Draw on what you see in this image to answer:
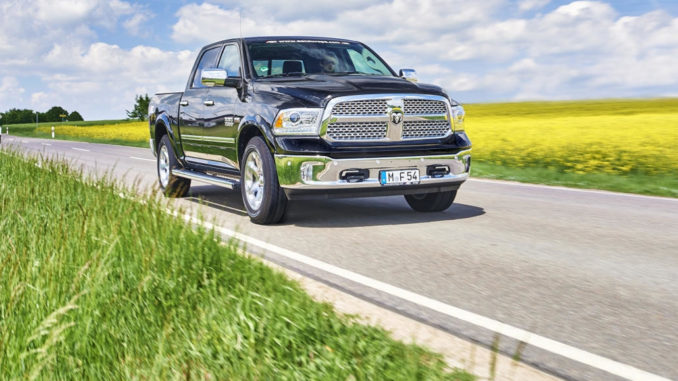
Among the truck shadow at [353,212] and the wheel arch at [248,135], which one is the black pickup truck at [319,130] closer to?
the wheel arch at [248,135]

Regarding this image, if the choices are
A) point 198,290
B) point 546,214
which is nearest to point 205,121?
point 546,214

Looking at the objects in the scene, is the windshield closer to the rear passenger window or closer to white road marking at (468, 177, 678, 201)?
the rear passenger window

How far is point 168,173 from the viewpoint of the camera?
35.4 feet

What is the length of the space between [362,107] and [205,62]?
11.0 ft

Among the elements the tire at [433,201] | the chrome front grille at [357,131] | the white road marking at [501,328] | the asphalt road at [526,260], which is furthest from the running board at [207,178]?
the white road marking at [501,328]

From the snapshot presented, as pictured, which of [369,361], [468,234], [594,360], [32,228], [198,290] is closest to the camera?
[369,361]

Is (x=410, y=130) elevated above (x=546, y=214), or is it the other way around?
(x=410, y=130)

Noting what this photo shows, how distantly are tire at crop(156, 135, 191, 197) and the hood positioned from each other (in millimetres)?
2832

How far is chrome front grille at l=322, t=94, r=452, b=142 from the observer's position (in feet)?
24.5

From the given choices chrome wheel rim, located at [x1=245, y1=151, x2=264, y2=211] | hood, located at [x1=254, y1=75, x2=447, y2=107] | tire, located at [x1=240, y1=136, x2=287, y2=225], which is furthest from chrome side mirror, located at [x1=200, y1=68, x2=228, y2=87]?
chrome wheel rim, located at [x1=245, y1=151, x2=264, y2=211]

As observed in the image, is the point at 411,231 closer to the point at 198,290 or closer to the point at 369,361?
the point at 198,290

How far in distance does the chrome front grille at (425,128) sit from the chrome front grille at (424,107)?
99mm

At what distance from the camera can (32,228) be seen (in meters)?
5.96

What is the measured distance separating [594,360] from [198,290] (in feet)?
6.97
